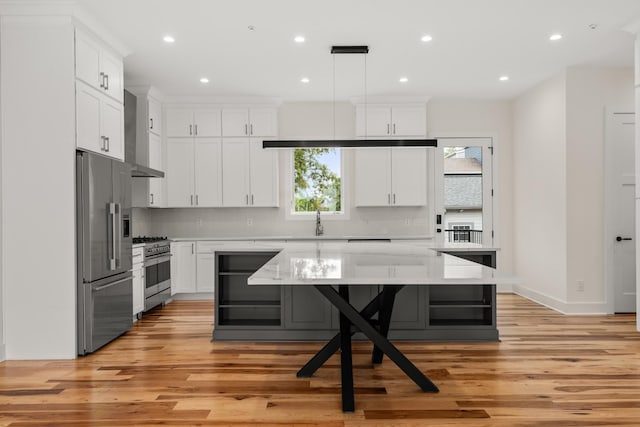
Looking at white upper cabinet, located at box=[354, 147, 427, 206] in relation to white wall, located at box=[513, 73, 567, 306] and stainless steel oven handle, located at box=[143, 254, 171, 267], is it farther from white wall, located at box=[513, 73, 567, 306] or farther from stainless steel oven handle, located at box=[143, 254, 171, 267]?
stainless steel oven handle, located at box=[143, 254, 171, 267]

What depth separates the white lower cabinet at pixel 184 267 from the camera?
6.16 meters

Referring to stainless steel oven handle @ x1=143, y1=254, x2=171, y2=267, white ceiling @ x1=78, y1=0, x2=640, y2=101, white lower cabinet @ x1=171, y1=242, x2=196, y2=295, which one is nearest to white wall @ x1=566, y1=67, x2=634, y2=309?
white ceiling @ x1=78, y1=0, x2=640, y2=101

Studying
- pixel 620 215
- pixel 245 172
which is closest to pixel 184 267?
pixel 245 172

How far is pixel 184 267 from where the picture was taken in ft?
20.3

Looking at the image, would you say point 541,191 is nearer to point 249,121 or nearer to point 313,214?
point 313,214

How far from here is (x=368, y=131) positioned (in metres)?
6.43

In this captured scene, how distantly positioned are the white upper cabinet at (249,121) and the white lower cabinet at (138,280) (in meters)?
2.16

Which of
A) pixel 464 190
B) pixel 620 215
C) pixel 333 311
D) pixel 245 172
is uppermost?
pixel 245 172

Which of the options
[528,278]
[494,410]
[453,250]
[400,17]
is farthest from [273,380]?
[528,278]

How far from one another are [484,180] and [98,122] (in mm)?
5013

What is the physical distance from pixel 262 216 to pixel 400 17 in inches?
141

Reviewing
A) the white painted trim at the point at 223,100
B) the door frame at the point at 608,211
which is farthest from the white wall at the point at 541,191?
the white painted trim at the point at 223,100

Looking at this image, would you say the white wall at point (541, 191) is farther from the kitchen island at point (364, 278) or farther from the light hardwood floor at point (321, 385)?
the kitchen island at point (364, 278)

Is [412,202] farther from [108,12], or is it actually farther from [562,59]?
[108,12]
